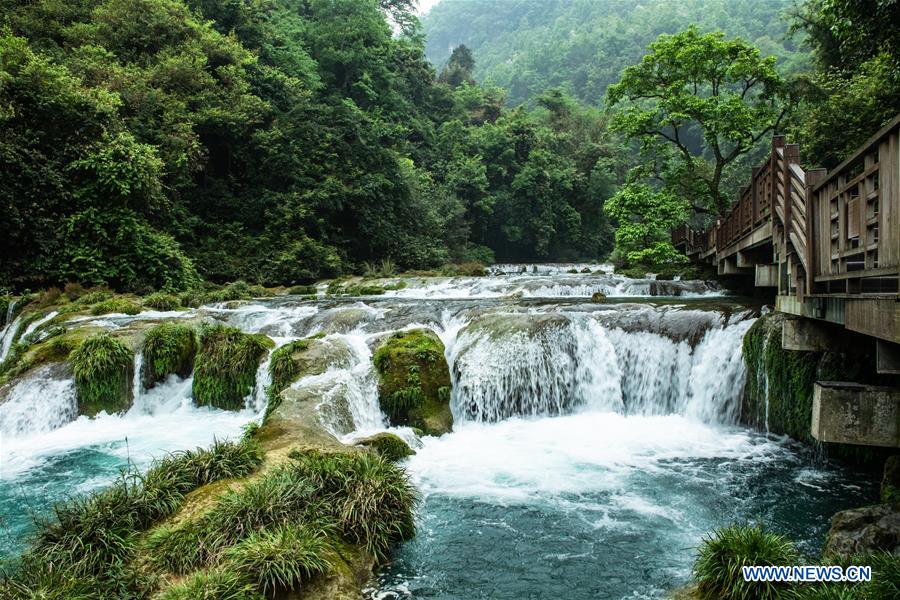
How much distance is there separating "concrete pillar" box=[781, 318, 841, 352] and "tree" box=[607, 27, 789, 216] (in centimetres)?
1507

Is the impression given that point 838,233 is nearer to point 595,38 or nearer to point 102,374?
point 102,374

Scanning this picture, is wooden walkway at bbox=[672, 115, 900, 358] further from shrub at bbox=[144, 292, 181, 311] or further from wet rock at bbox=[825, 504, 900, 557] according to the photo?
shrub at bbox=[144, 292, 181, 311]

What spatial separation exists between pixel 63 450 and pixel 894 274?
1193 centimetres

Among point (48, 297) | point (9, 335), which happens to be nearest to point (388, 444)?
point (9, 335)

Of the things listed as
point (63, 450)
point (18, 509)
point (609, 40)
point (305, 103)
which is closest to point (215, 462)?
point (18, 509)

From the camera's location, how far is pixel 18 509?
7.22 m

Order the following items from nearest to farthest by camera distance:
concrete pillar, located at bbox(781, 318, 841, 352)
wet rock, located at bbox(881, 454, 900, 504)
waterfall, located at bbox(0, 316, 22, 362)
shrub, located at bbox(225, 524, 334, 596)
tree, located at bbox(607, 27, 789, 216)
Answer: shrub, located at bbox(225, 524, 334, 596)
wet rock, located at bbox(881, 454, 900, 504)
concrete pillar, located at bbox(781, 318, 841, 352)
waterfall, located at bbox(0, 316, 22, 362)
tree, located at bbox(607, 27, 789, 216)

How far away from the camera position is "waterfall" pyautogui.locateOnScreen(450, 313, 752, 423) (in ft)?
35.3

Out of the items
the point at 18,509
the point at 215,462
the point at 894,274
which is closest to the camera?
the point at 894,274

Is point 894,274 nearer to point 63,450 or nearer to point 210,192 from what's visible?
point 63,450

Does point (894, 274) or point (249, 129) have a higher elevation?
point (249, 129)

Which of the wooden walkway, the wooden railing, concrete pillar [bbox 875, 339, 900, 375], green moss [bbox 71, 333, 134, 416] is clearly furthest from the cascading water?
the wooden railing

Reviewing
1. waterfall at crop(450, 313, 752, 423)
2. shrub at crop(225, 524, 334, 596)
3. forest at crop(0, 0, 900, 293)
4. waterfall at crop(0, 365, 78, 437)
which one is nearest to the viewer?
shrub at crop(225, 524, 334, 596)

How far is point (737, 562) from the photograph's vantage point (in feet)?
15.1
